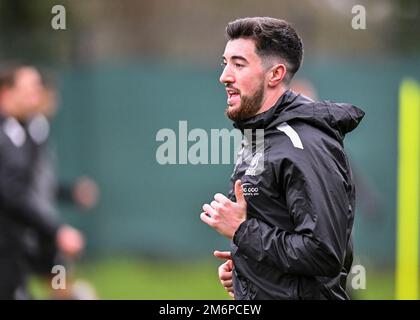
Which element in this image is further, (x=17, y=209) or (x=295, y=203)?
(x=17, y=209)

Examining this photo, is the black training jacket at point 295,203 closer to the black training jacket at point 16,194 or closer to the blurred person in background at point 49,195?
the black training jacket at point 16,194

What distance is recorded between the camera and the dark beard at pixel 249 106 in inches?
180

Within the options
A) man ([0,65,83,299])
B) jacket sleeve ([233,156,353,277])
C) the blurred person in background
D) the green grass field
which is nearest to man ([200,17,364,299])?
jacket sleeve ([233,156,353,277])

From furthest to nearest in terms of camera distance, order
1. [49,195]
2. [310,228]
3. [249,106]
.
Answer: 1. [49,195]
2. [249,106]
3. [310,228]

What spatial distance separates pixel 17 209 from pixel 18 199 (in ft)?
0.35

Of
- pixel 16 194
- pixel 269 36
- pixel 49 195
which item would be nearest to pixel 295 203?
pixel 269 36

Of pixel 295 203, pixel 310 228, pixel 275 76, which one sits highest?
pixel 275 76

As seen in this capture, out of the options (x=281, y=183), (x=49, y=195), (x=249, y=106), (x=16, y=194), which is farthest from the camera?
(x=49, y=195)

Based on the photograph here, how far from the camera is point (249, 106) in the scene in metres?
4.57

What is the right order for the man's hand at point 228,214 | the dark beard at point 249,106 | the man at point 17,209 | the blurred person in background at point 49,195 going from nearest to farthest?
the man's hand at point 228,214
the dark beard at point 249,106
the man at point 17,209
the blurred person in background at point 49,195

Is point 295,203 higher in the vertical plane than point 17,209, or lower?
lower

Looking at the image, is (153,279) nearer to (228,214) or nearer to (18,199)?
(18,199)

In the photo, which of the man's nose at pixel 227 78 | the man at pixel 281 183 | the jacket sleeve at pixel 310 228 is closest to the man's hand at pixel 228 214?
the man at pixel 281 183
